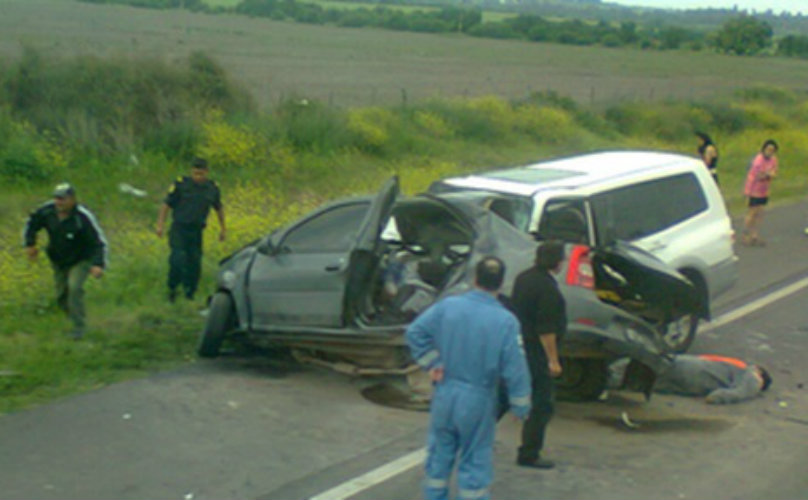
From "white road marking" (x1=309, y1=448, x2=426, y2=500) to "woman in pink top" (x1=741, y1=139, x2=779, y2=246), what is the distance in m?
10.7

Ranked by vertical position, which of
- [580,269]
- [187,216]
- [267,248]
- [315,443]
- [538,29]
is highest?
[538,29]

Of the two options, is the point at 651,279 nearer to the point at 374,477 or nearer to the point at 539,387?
the point at 539,387

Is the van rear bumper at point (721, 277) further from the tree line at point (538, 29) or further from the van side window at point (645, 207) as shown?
the tree line at point (538, 29)

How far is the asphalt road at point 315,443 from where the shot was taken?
21.8 ft

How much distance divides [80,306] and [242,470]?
3677mm

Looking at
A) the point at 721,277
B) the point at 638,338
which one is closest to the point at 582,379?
the point at 638,338

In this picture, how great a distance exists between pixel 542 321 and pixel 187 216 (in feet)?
18.2

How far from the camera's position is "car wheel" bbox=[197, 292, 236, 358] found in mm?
9484

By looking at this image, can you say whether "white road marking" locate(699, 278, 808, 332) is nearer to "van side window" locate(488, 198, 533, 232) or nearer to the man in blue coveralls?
"van side window" locate(488, 198, 533, 232)

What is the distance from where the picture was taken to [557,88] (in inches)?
1766

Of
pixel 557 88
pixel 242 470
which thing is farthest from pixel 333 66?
pixel 242 470

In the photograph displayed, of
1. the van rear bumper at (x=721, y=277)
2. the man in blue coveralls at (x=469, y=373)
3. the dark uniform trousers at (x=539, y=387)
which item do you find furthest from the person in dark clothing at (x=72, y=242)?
the van rear bumper at (x=721, y=277)

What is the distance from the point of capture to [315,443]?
7.46 m

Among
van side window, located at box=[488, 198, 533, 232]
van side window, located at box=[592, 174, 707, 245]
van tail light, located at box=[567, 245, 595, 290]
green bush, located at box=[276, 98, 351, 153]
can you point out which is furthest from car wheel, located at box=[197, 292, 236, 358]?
green bush, located at box=[276, 98, 351, 153]
